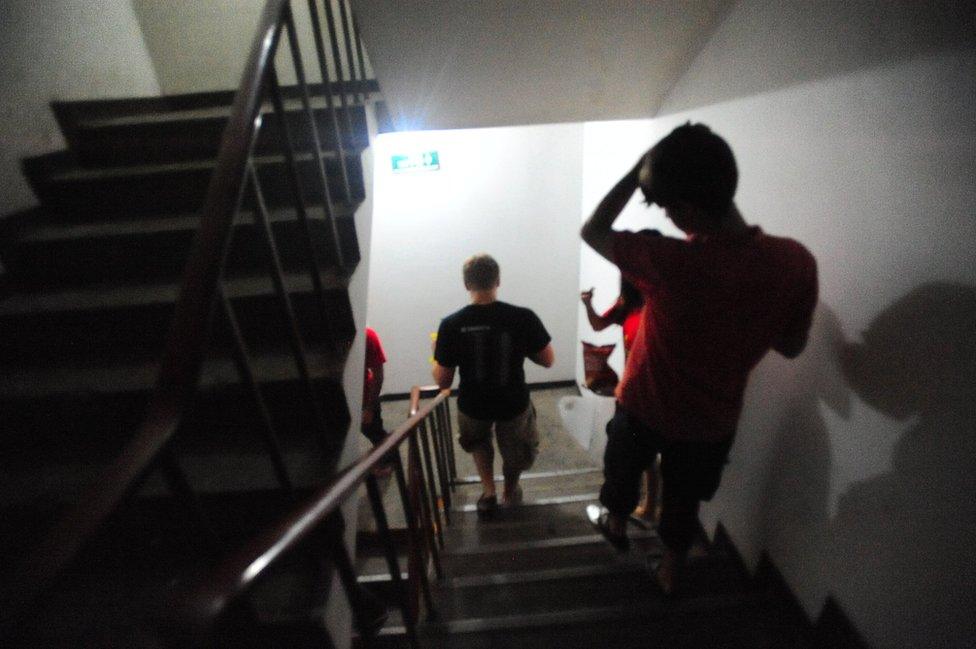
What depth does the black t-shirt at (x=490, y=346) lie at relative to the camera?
1894 millimetres

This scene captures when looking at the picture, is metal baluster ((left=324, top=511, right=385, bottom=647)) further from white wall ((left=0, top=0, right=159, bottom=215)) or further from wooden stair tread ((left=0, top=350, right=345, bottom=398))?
white wall ((left=0, top=0, right=159, bottom=215))

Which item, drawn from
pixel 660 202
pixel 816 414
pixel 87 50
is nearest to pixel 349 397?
pixel 660 202

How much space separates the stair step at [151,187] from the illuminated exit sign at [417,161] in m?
2.41

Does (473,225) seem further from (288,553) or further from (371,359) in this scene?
(288,553)

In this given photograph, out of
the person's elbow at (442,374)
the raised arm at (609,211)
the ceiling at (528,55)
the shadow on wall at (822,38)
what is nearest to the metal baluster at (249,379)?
the raised arm at (609,211)

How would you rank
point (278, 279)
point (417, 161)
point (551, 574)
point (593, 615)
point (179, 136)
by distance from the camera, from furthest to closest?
point (417, 161) < point (179, 136) < point (551, 574) < point (593, 615) < point (278, 279)

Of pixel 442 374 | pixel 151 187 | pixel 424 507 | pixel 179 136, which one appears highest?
pixel 179 136

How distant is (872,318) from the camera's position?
1.01 meters

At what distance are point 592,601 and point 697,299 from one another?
1235 millimetres

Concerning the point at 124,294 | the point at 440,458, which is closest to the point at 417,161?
the point at 440,458

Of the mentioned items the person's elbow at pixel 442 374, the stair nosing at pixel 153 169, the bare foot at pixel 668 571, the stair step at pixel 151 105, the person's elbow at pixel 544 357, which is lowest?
the bare foot at pixel 668 571

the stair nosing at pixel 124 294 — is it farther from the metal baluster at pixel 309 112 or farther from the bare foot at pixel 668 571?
the bare foot at pixel 668 571

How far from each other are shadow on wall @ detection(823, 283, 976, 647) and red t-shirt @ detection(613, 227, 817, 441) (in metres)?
0.20

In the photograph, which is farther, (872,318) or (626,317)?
(626,317)
